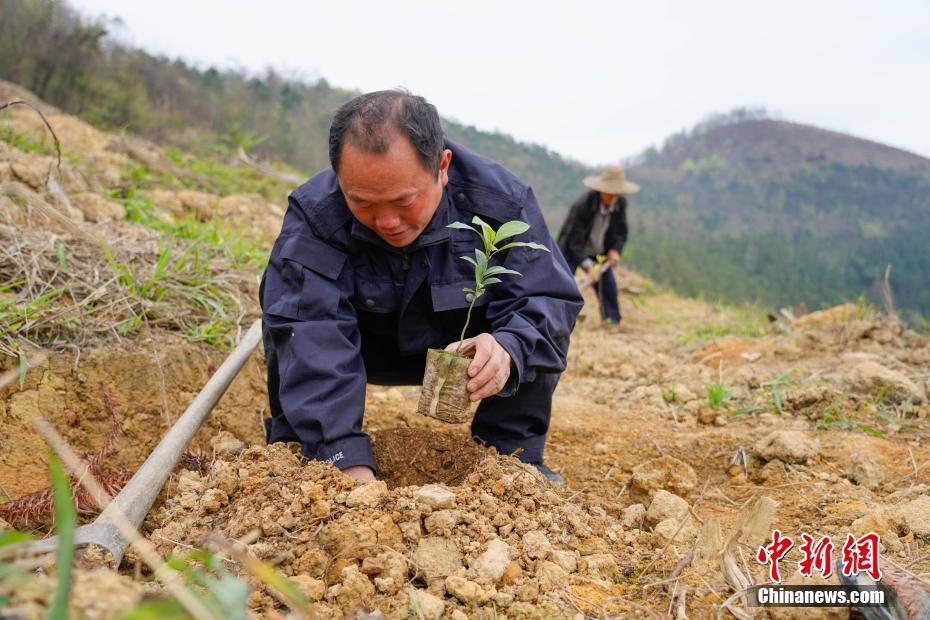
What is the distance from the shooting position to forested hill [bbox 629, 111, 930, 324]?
1711cm

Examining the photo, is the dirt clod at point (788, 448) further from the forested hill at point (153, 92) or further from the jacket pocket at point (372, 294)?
the forested hill at point (153, 92)

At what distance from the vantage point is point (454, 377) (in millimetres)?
1756

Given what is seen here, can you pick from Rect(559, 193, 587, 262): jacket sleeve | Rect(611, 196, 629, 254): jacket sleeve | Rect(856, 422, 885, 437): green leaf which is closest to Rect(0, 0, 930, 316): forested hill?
Rect(611, 196, 629, 254): jacket sleeve

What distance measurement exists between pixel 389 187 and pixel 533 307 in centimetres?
55

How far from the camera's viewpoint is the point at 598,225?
20.7 feet

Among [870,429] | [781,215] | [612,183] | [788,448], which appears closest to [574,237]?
[612,183]

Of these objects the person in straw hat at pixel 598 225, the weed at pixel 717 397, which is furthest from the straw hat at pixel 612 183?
the weed at pixel 717 397

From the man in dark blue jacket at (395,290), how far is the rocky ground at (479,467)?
18 centimetres

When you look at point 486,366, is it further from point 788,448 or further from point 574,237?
point 574,237

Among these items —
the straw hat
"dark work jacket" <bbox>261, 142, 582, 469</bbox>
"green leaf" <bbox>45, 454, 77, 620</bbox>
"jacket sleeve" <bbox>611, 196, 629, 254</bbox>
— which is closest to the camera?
"green leaf" <bbox>45, 454, 77, 620</bbox>

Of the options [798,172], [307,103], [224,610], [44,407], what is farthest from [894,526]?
[798,172]

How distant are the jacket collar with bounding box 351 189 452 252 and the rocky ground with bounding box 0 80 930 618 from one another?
622 millimetres

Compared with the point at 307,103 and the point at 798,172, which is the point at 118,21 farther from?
the point at 798,172

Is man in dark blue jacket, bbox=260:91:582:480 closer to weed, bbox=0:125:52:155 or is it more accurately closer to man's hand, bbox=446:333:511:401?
man's hand, bbox=446:333:511:401
